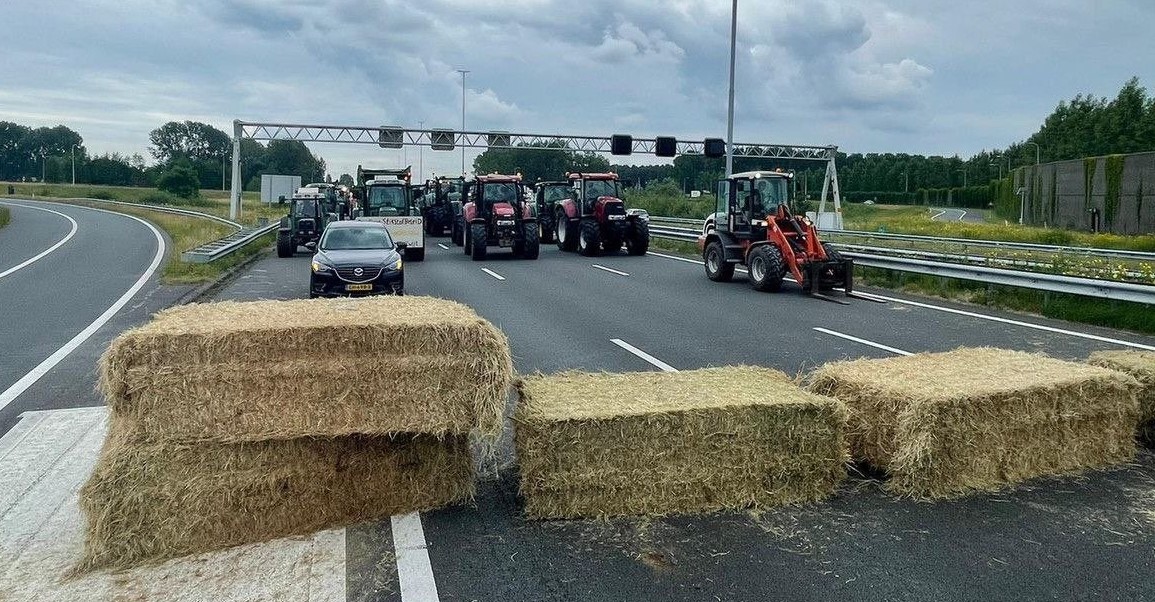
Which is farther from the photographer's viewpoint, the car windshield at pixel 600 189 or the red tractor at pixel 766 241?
the car windshield at pixel 600 189

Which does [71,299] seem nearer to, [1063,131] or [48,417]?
[48,417]

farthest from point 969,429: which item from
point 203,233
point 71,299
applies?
point 203,233

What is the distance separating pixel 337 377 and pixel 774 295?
13.7 m

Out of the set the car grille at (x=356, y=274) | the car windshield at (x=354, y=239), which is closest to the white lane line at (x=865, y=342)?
the car grille at (x=356, y=274)

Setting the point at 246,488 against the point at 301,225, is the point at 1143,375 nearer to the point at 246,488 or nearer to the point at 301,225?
the point at 246,488

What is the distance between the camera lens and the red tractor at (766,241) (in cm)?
1758

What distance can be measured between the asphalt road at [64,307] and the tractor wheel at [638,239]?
1431 cm

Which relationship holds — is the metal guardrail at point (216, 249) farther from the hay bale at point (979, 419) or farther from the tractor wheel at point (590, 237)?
the hay bale at point (979, 419)

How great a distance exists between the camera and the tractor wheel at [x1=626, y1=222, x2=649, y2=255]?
2903 cm

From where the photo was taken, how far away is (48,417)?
791 centimetres

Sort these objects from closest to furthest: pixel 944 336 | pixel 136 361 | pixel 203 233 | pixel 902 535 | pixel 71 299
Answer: pixel 136 361
pixel 902 535
pixel 944 336
pixel 71 299
pixel 203 233

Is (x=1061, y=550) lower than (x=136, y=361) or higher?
lower

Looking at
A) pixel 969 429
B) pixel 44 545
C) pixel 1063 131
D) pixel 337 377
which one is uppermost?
pixel 1063 131

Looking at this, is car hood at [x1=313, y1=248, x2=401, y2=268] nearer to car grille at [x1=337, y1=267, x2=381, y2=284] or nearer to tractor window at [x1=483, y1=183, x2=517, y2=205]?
car grille at [x1=337, y1=267, x2=381, y2=284]
